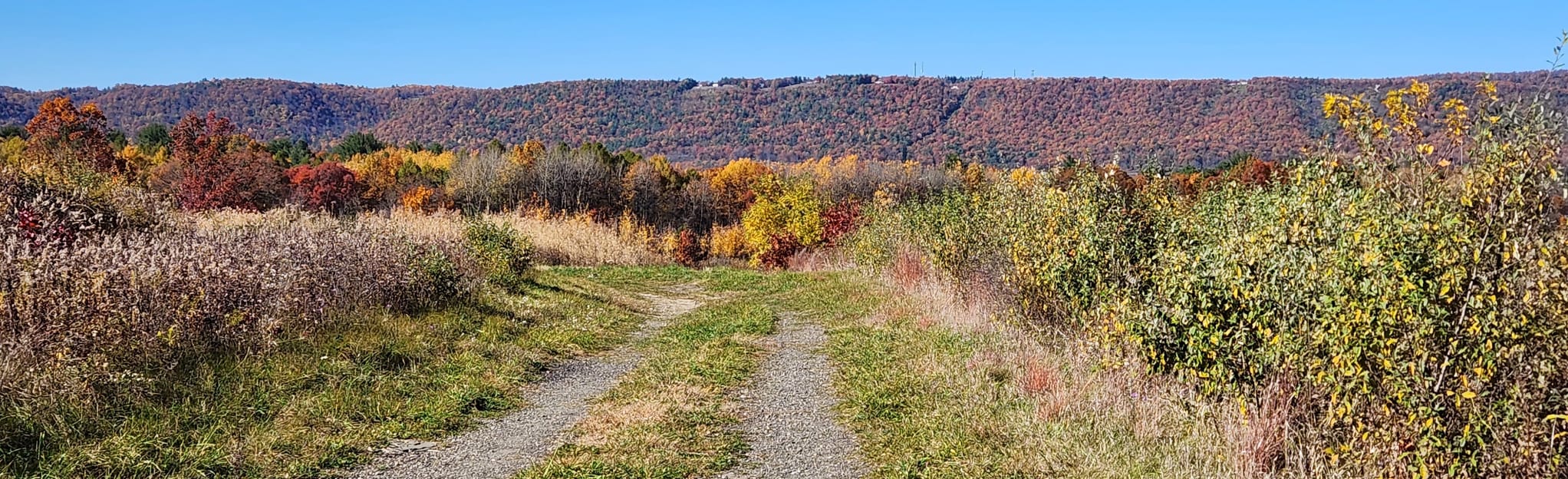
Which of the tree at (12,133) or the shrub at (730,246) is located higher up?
the tree at (12,133)

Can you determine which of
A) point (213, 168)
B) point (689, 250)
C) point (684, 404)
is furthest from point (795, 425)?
point (689, 250)

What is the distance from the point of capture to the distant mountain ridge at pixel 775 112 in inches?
3228

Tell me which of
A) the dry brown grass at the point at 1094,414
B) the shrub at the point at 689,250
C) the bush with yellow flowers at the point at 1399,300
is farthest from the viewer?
the shrub at the point at 689,250

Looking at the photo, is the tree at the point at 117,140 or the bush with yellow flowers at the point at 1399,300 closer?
the bush with yellow flowers at the point at 1399,300

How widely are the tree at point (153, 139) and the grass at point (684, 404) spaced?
4453cm

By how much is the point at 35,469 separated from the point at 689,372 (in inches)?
194

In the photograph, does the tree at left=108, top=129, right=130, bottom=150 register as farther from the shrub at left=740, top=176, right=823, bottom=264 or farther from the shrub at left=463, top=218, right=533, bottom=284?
the shrub at left=463, top=218, right=533, bottom=284

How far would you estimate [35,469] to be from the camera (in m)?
5.25

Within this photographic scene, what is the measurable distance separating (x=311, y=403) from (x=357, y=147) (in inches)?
2356

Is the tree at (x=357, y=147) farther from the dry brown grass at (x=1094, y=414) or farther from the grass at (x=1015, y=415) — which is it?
the dry brown grass at (x=1094, y=414)

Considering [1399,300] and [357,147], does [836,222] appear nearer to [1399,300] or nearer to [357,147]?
[1399,300]

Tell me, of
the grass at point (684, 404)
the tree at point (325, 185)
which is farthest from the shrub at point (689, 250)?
the grass at point (684, 404)

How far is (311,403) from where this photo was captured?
22.9ft

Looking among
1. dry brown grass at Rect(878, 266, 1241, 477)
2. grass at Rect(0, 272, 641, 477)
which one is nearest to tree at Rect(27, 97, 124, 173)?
grass at Rect(0, 272, 641, 477)
